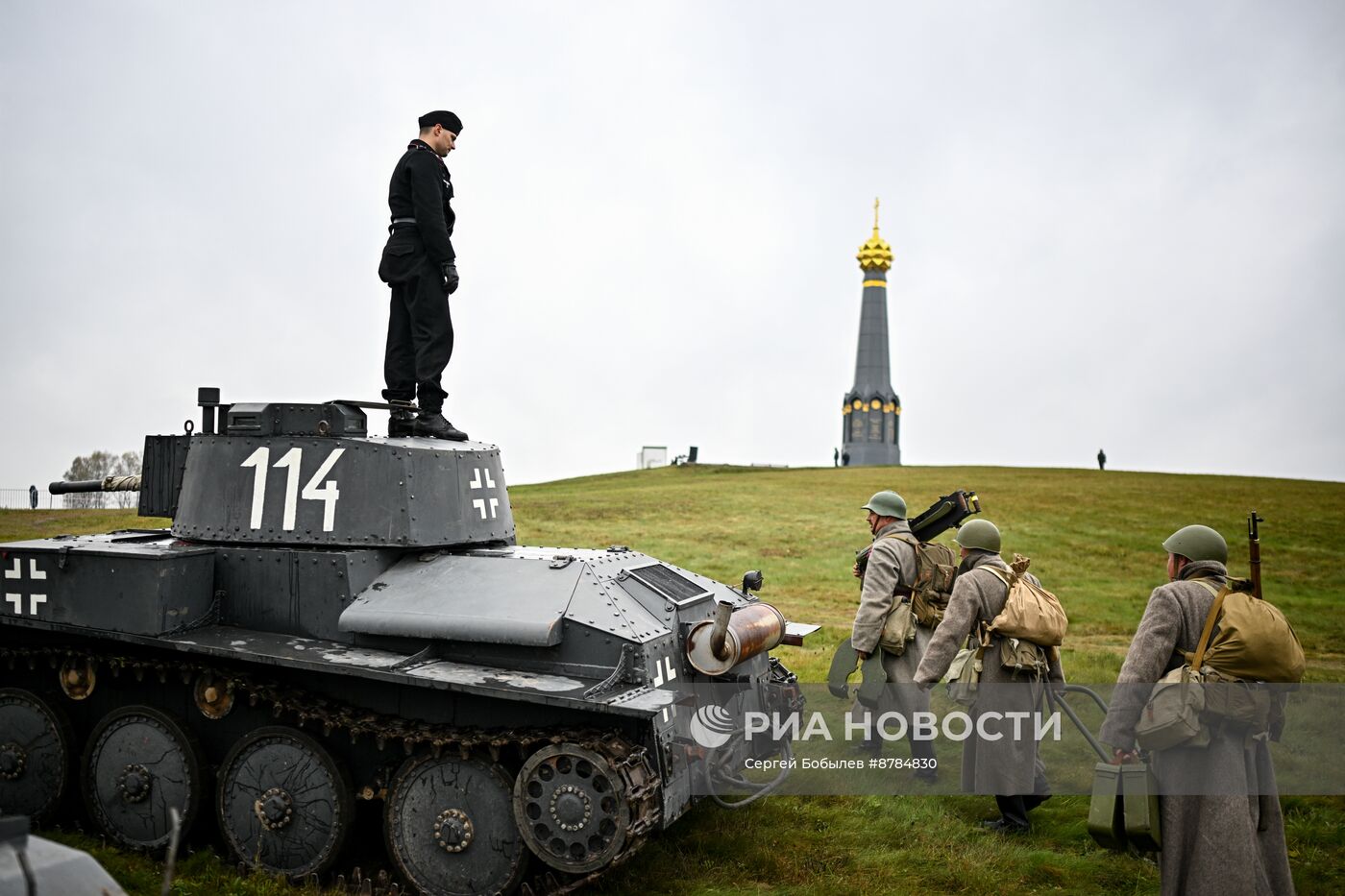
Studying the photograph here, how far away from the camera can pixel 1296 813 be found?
824cm

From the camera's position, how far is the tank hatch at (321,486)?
7320 mm

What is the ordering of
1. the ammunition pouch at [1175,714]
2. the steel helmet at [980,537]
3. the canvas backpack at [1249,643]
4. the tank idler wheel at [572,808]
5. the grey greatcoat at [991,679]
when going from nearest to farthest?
the canvas backpack at [1249,643]
the ammunition pouch at [1175,714]
the tank idler wheel at [572,808]
the grey greatcoat at [991,679]
the steel helmet at [980,537]

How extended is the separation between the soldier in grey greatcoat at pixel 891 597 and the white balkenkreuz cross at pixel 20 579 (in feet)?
19.3

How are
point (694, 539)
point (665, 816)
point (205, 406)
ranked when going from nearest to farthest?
1. point (665, 816)
2. point (205, 406)
3. point (694, 539)

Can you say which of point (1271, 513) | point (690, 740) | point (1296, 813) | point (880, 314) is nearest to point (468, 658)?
point (690, 740)

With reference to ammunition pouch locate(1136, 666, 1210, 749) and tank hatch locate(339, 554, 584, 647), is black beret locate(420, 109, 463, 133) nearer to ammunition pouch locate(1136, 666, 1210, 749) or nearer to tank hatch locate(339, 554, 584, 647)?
tank hatch locate(339, 554, 584, 647)

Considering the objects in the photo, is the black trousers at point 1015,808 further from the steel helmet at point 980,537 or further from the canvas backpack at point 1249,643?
the canvas backpack at point 1249,643

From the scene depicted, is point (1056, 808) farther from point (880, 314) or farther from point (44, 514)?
point (880, 314)

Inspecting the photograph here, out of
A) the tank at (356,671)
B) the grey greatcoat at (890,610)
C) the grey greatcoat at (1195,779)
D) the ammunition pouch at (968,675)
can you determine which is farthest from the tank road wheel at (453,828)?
the grey greatcoat at (1195,779)

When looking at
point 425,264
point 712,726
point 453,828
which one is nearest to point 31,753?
point 453,828

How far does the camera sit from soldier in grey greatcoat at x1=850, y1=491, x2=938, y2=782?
8.43 metres

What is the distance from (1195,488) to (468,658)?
1360 inches

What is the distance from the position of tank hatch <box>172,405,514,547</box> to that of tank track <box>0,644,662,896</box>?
3.14 feet

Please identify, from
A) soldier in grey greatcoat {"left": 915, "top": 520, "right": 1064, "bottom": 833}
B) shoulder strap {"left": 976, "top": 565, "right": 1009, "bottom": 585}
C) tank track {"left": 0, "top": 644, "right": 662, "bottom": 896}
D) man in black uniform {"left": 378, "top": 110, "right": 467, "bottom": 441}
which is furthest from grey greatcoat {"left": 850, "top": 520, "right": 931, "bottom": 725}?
man in black uniform {"left": 378, "top": 110, "right": 467, "bottom": 441}
